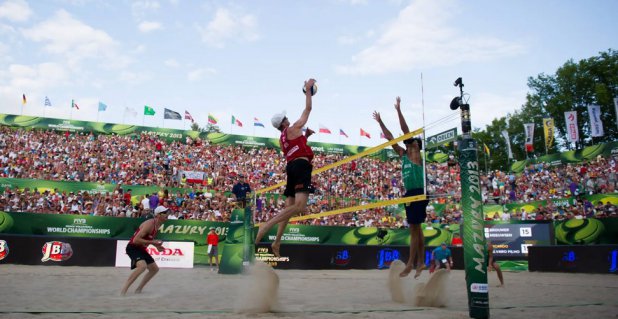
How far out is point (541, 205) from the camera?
84.1ft

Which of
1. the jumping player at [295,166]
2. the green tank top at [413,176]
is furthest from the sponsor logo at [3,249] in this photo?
the green tank top at [413,176]

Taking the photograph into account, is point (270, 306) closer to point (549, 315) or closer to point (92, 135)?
point (549, 315)

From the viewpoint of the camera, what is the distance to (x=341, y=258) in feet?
67.3

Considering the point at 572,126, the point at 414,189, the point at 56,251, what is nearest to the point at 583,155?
the point at 572,126

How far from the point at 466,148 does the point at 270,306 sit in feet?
11.9

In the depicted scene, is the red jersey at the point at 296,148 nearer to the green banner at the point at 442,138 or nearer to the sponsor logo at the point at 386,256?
the green banner at the point at 442,138

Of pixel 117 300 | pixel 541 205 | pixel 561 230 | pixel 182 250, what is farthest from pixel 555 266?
pixel 117 300

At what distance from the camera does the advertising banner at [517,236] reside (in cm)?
2108

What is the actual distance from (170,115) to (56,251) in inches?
843

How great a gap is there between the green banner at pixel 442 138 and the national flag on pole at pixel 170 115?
1323 inches

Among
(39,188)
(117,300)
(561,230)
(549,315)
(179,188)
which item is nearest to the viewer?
(549,315)

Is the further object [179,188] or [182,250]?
[179,188]

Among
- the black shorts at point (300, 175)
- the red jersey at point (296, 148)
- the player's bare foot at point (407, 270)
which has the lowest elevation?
the player's bare foot at point (407, 270)

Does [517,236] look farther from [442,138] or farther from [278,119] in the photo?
[278,119]
